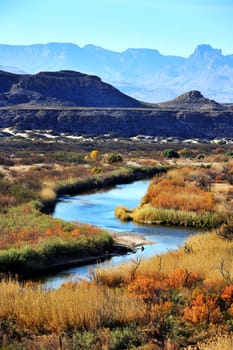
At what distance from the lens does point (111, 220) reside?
33656 millimetres

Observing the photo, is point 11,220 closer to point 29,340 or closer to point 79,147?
point 29,340

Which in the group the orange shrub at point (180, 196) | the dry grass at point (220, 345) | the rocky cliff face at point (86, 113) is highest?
the rocky cliff face at point (86, 113)

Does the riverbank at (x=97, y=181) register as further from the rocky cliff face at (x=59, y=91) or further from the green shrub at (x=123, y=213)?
the rocky cliff face at (x=59, y=91)

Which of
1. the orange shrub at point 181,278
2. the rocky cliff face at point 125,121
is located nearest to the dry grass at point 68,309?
the orange shrub at point 181,278

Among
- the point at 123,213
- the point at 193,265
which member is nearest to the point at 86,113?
the point at 123,213

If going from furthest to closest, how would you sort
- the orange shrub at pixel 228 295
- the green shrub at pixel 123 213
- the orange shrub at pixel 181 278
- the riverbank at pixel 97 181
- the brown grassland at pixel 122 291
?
the riverbank at pixel 97 181, the green shrub at pixel 123 213, the orange shrub at pixel 181 278, the orange shrub at pixel 228 295, the brown grassland at pixel 122 291

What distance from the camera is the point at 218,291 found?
13930 millimetres

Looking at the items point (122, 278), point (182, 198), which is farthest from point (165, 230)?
point (122, 278)

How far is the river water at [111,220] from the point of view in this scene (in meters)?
21.9

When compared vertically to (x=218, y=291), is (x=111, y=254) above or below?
below

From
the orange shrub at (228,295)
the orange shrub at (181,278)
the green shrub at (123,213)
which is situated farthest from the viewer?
the green shrub at (123,213)

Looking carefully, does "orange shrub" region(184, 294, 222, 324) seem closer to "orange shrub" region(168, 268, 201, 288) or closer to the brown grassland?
the brown grassland

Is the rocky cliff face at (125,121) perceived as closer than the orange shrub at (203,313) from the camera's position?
No

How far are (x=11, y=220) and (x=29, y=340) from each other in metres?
17.2
